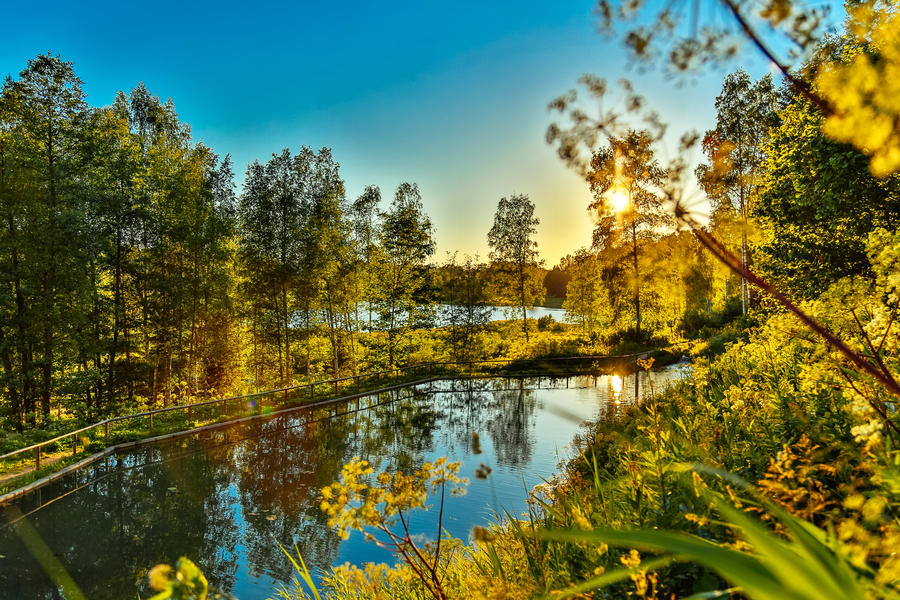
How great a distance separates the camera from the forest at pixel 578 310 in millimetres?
1375

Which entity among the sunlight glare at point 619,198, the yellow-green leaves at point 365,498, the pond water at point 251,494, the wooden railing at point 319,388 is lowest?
the pond water at point 251,494

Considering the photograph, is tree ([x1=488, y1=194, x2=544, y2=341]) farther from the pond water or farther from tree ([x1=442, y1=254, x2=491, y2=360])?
the pond water

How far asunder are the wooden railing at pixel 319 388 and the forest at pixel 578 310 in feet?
5.24

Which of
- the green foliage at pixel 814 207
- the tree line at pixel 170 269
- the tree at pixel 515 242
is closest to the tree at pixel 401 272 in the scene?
the tree line at pixel 170 269

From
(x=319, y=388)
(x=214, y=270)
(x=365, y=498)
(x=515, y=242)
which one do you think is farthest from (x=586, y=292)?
(x=365, y=498)

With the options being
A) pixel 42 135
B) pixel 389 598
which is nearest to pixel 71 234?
pixel 42 135

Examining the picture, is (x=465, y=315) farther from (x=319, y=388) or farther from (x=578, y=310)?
(x=578, y=310)

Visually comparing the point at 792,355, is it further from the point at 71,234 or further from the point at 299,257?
the point at 299,257

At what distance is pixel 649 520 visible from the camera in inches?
93.0

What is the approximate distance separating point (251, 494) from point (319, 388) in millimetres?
11316

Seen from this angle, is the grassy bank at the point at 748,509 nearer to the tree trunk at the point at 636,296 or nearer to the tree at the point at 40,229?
the tree at the point at 40,229

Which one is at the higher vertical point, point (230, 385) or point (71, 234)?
point (71, 234)

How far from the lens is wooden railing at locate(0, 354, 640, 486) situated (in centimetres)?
1225

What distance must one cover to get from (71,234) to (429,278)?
50.7 ft
